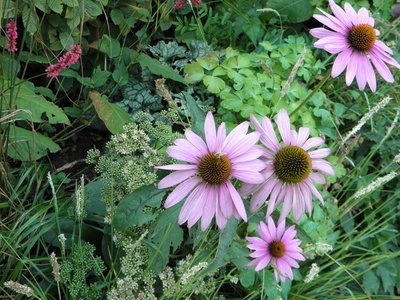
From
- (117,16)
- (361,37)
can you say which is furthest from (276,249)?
(117,16)

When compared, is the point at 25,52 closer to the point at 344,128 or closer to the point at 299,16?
the point at 299,16

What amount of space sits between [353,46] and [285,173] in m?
0.56

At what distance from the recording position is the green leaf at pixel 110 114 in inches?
83.6

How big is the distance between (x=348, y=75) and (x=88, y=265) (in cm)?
120

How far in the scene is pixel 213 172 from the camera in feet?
4.00

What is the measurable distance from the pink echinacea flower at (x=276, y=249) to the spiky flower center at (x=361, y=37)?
2.31 feet

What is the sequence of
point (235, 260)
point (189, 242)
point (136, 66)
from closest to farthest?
point (235, 260) → point (189, 242) → point (136, 66)

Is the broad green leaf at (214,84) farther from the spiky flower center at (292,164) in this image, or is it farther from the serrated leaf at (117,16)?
the spiky flower center at (292,164)

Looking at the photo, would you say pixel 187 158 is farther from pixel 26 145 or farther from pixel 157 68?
pixel 157 68

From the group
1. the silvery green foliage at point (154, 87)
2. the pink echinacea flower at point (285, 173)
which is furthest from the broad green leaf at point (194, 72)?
the pink echinacea flower at point (285, 173)

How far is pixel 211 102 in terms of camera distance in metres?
2.49

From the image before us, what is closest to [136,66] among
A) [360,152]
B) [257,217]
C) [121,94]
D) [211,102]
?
[121,94]

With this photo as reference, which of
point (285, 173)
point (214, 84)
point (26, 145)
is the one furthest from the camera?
point (214, 84)

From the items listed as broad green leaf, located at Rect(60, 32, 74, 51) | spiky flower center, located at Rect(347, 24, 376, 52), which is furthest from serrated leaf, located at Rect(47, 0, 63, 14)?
spiky flower center, located at Rect(347, 24, 376, 52)
